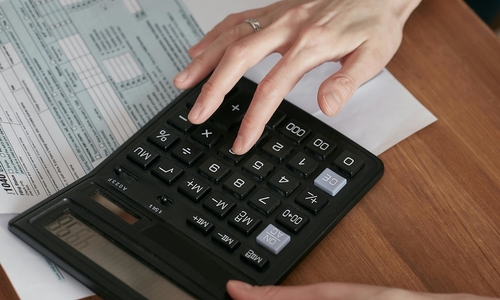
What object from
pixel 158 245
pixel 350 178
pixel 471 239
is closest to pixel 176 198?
pixel 158 245

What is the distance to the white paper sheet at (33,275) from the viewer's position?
0.51 meters

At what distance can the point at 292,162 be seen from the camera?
582mm

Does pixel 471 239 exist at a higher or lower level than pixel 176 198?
lower

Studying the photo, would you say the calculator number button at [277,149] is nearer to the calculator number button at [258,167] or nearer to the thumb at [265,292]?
the calculator number button at [258,167]

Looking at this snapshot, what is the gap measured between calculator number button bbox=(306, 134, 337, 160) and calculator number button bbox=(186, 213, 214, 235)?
131 millimetres

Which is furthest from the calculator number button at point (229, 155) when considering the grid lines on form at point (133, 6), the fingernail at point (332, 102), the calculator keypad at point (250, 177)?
the grid lines on form at point (133, 6)

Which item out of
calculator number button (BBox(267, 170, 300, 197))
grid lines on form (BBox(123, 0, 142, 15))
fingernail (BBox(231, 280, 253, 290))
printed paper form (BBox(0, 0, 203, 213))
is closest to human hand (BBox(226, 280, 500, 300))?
fingernail (BBox(231, 280, 253, 290))

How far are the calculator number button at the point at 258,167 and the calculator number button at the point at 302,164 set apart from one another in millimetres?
21

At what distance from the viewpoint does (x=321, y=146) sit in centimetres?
60

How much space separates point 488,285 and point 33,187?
1.44 feet

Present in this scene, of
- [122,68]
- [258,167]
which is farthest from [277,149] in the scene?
[122,68]

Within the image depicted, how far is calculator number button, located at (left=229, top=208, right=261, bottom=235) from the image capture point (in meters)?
0.53

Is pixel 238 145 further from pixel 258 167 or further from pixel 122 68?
pixel 122 68

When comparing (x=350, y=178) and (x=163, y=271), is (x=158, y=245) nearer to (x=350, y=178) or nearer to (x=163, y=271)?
(x=163, y=271)
